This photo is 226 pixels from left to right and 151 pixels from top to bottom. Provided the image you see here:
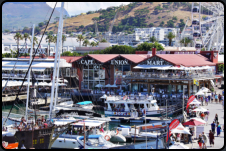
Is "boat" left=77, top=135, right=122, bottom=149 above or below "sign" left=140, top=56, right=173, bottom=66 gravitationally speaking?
below

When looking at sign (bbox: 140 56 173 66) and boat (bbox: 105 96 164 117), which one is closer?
boat (bbox: 105 96 164 117)

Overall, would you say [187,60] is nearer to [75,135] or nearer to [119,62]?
[119,62]

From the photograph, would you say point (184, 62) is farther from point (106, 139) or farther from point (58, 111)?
point (106, 139)

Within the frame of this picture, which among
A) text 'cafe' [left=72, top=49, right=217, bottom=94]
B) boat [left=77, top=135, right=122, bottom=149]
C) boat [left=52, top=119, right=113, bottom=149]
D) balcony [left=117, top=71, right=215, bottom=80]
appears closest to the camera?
boat [left=77, top=135, right=122, bottom=149]

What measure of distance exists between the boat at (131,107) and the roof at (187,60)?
50.4ft

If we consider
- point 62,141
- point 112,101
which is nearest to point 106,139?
point 62,141

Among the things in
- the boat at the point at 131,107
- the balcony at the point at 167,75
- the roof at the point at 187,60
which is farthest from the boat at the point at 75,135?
the roof at the point at 187,60

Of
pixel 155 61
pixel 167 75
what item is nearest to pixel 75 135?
pixel 167 75

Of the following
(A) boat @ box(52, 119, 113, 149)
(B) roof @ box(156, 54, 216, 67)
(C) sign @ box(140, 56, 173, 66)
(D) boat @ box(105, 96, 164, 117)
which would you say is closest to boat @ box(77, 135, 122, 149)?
(A) boat @ box(52, 119, 113, 149)

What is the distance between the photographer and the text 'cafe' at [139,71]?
2143 inches

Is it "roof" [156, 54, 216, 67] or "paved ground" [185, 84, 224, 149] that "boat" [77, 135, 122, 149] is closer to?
"paved ground" [185, 84, 224, 149]

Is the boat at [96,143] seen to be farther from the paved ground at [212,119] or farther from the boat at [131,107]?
the boat at [131,107]

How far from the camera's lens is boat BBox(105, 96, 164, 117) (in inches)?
1720

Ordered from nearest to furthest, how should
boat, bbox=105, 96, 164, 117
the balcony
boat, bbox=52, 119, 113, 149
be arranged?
1. boat, bbox=52, 119, 113, 149
2. boat, bbox=105, 96, 164, 117
3. the balcony
